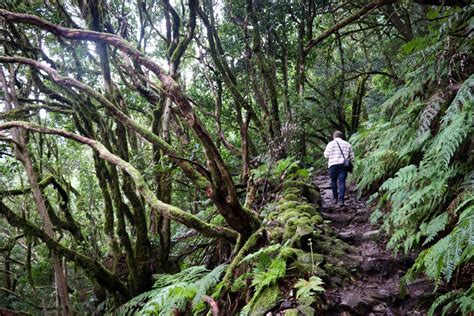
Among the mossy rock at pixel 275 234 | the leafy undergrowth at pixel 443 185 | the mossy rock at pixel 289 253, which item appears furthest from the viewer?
the mossy rock at pixel 275 234

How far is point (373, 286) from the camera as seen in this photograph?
3750mm

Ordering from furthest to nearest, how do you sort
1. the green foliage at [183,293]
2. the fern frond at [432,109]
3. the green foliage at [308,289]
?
the fern frond at [432,109]
the green foliage at [183,293]
the green foliage at [308,289]

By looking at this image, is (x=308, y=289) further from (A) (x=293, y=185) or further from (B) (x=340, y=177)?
(B) (x=340, y=177)

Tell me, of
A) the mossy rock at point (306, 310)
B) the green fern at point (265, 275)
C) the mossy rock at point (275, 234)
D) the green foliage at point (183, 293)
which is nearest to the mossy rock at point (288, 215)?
the mossy rock at point (275, 234)

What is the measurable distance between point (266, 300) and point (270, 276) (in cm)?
22

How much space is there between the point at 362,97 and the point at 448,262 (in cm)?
1334

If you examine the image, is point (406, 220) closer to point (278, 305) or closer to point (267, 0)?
point (278, 305)

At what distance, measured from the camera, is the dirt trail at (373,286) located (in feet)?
10.5

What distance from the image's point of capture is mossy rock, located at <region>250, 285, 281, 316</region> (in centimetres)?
314

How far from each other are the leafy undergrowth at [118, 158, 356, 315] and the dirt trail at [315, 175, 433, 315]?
18cm

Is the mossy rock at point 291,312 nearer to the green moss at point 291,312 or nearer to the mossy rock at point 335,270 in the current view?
the green moss at point 291,312

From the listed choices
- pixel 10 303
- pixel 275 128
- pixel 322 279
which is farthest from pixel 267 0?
pixel 10 303

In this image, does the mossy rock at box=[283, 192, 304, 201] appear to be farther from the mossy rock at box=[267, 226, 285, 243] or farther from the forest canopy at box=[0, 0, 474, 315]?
the mossy rock at box=[267, 226, 285, 243]

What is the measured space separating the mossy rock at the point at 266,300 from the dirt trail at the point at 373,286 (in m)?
0.48
